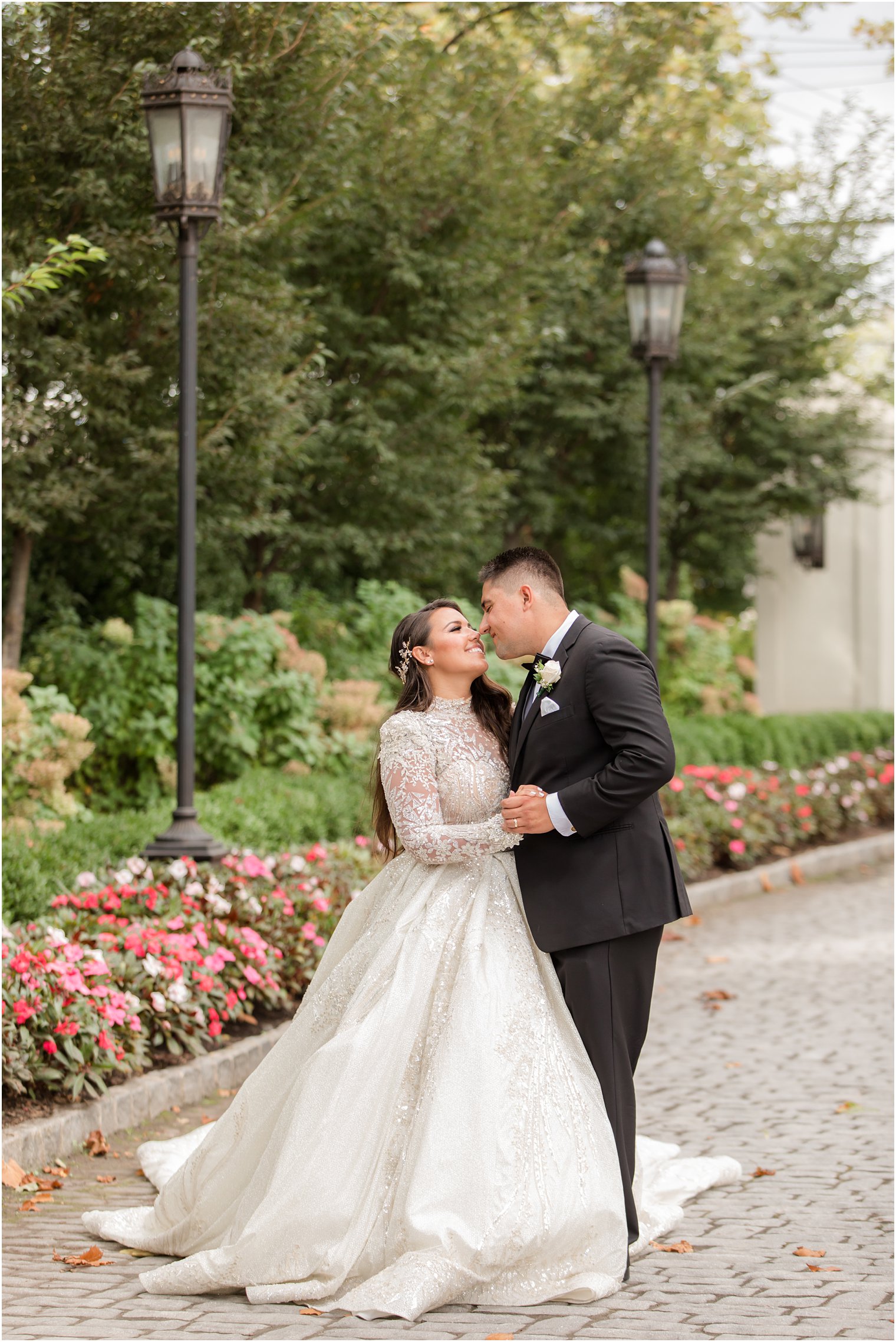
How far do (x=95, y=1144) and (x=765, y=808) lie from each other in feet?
28.5

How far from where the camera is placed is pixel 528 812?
3791 mm

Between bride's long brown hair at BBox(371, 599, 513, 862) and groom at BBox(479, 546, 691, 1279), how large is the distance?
0.75ft

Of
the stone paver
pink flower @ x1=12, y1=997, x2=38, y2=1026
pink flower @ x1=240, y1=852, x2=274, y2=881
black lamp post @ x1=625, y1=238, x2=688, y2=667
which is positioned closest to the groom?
the stone paver

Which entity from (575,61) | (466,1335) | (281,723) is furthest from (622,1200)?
(575,61)

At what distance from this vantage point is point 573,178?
1405 cm

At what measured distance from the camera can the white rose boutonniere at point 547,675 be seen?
388 centimetres

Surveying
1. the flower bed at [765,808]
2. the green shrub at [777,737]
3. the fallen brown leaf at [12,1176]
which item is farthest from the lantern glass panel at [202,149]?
the green shrub at [777,737]

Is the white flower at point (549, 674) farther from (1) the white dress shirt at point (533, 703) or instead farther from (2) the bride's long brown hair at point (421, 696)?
(2) the bride's long brown hair at point (421, 696)

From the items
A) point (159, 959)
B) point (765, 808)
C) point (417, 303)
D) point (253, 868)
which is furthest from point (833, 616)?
point (159, 959)

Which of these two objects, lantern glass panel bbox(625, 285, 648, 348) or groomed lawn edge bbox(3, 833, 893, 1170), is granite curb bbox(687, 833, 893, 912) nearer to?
lantern glass panel bbox(625, 285, 648, 348)

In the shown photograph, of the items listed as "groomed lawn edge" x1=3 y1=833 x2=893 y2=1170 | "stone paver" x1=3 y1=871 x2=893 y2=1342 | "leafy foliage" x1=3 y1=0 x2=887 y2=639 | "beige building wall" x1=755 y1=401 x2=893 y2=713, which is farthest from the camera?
"beige building wall" x1=755 y1=401 x2=893 y2=713

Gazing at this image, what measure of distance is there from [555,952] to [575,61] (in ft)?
46.0

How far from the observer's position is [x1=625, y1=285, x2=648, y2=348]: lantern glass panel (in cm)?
1070

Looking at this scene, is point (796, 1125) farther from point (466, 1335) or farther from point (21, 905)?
point (21, 905)
